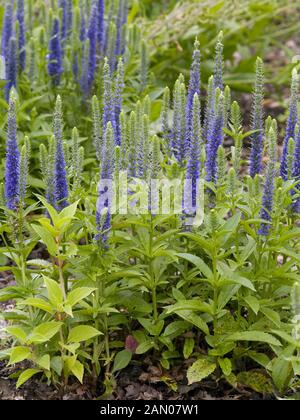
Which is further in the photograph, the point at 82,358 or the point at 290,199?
the point at 82,358

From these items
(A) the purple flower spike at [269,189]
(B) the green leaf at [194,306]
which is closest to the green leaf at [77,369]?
(B) the green leaf at [194,306]

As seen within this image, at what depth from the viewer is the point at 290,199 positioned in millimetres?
3652

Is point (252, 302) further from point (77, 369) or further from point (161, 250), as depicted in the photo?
point (77, 369)

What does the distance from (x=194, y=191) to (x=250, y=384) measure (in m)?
1.06

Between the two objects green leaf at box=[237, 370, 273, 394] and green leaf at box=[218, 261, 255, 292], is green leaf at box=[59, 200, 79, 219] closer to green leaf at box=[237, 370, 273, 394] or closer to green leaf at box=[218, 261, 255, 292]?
green leaf at box=[218, 261, 255, 292]

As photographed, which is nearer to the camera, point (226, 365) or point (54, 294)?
point (54, 294)

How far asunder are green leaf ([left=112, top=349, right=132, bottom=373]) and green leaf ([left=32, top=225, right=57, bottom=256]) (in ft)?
2.42

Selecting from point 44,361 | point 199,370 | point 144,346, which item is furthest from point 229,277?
point 44,361

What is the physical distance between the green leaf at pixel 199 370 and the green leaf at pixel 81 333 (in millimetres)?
562

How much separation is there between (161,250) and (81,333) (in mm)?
565

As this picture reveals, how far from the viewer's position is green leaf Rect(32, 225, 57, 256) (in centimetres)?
358

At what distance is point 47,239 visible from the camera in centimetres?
360

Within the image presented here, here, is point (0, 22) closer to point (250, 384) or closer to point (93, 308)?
point (93, 308)
